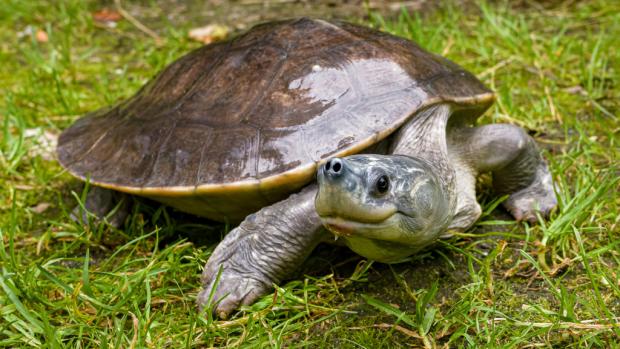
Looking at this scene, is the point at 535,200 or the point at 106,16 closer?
the point at 535,200

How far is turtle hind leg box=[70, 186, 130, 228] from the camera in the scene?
10.8 ft

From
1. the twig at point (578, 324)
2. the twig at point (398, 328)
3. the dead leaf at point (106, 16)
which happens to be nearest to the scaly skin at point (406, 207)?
the twig at point (398, 328)

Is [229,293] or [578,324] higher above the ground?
[578,324]

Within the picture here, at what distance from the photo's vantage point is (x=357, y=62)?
2.91 metres

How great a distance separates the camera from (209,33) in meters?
5.48

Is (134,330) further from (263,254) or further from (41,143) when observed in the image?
(41,143)

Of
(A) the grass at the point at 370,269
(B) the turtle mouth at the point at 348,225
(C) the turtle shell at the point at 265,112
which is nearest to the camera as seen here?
(B) the turtle mouth at the point at 348,225

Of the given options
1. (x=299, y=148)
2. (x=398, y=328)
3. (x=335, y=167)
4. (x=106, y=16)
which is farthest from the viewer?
(x=106, y=16)

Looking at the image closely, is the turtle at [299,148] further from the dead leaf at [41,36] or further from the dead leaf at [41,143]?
the dead leaf at [41,36]

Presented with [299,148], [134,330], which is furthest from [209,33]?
[134,330]

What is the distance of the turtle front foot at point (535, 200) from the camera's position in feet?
9.86

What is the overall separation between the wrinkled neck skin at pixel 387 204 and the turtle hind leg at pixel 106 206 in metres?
1.40

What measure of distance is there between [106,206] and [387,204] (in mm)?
1774

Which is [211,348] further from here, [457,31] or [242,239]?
[457,31]
